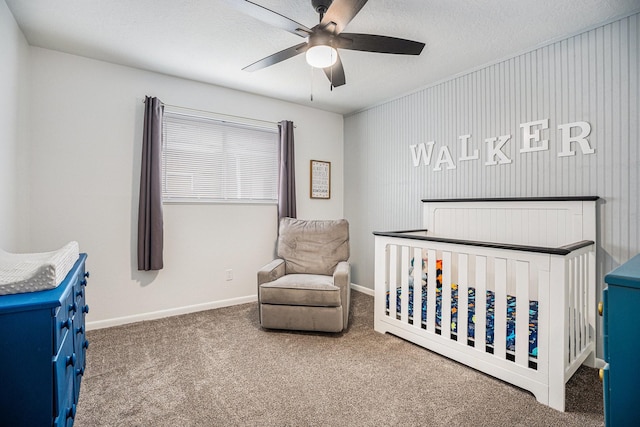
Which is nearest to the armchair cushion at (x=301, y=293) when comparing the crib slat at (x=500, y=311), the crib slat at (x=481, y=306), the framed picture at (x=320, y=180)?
the crib slat at (x=481, y=306)

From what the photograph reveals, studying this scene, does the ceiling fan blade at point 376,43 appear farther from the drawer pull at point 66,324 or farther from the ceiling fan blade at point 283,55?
the drawer pull at point 66,324

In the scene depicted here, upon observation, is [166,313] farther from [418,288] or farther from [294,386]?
[418,288]

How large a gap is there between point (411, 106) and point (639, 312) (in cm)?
296

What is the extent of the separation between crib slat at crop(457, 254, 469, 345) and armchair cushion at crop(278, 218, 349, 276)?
4.19 ft

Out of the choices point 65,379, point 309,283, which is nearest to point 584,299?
point 309,283

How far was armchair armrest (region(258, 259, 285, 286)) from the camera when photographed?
108 inches

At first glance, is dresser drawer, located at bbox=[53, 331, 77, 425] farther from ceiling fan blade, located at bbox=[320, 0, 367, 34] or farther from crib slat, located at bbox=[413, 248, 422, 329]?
crib slat, located at bbox=[413, 248, 422, 329]

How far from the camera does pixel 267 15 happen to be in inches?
64.2

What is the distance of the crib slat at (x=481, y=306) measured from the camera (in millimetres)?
2019

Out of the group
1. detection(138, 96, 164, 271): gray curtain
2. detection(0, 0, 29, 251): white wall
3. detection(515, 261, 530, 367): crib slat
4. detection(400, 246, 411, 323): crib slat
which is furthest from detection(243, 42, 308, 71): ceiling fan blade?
detection(515, 261, 530, 367): crib slat

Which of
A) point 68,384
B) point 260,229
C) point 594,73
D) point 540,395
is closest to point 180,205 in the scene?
point 260,229

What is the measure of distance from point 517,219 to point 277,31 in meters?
2.32

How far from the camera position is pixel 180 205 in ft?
10.3

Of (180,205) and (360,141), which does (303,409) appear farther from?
(360,141)
